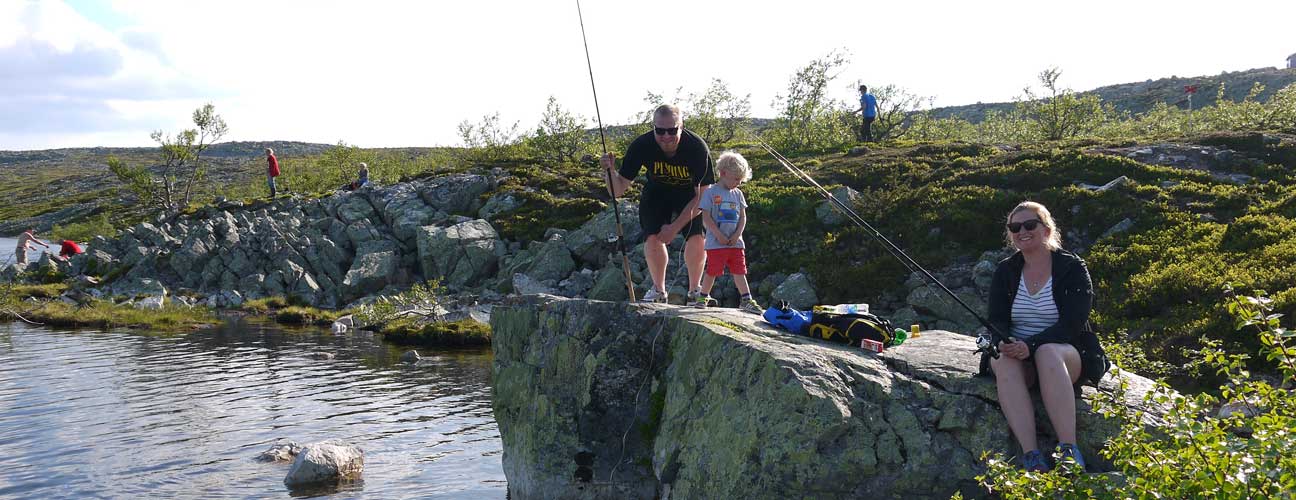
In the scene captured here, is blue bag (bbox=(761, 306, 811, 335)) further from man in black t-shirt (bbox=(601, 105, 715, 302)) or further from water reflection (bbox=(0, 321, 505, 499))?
water reflection (bbox=(0, 321, 505, 499))

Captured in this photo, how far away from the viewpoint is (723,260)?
10.8 metres

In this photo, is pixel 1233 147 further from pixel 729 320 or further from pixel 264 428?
pixel 264 428

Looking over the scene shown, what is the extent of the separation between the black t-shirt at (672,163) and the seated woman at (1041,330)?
146 inches

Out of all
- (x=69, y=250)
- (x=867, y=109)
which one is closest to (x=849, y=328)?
(x=867, y=109)

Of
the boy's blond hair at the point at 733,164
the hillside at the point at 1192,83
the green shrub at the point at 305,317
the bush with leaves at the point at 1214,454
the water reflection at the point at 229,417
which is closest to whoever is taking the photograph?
the bush with leaves at the point at 1214,454

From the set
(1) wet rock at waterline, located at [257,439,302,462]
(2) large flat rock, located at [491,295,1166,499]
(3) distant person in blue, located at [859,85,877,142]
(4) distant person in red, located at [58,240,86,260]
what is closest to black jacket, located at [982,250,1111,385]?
(2) large flat rock, located at [491,295,1166,499]

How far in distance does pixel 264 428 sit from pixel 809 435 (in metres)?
12.2

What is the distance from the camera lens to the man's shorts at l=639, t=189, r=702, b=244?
33.0 ft

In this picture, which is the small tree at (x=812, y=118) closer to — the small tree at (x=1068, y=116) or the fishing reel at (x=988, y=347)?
the small tree at (x=1068, y=116)

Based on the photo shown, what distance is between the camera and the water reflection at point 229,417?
12305mm

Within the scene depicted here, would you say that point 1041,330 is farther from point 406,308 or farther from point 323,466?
point 406,308

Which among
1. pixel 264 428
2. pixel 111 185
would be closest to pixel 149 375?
pixel 264 428

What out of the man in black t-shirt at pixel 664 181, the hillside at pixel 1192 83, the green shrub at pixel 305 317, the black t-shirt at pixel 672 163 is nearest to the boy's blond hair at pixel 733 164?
the man in black t-shirt at pixel 664 181

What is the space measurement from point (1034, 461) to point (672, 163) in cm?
505
